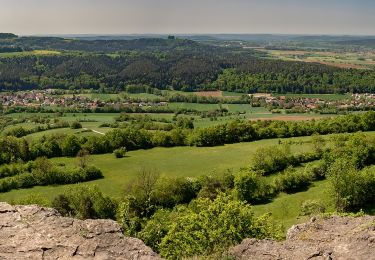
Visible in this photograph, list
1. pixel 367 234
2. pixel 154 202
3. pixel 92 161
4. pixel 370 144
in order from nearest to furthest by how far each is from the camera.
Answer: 1. pixel 367 234
2. pixel 154 202
3. pixel 370 144
4. pixel 92 161

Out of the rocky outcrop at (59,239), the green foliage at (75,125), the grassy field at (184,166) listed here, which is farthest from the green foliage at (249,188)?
the green foliage at (75,125)

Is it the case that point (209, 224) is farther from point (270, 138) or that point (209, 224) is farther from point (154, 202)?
point (270, 138)

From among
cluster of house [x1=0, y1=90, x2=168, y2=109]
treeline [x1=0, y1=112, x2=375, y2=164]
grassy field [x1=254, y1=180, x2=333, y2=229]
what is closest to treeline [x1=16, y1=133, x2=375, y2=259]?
grassy field [x1=254, y1=180, x2=333, y2=229]

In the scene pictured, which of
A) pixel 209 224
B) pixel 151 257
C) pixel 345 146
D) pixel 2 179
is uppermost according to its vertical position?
pixel 151 257

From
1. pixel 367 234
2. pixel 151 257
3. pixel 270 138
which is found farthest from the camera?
pixel 270 138

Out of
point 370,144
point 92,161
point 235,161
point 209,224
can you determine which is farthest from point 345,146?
point 209,224

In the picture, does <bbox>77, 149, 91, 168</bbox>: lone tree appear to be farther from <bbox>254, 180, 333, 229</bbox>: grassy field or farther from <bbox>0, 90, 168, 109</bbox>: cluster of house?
<bbox>0, 90, 168, 109</bbox>: cluster of house

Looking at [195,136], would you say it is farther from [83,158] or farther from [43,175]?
[43,175]

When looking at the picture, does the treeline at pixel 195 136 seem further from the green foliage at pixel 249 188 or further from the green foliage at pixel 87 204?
the green foliage at pixel 87 204

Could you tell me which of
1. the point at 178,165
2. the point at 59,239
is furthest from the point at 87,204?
the point at 59,239
